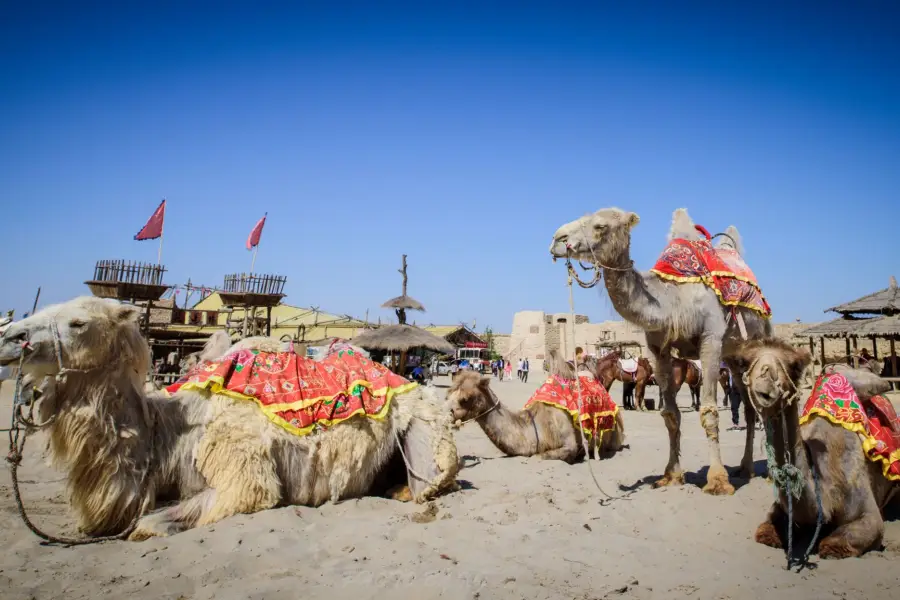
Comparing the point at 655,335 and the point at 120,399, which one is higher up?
the point at 655,335

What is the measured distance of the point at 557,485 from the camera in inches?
244

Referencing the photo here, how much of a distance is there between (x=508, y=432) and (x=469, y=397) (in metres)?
0.80

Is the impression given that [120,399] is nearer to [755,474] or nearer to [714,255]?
[714,255]

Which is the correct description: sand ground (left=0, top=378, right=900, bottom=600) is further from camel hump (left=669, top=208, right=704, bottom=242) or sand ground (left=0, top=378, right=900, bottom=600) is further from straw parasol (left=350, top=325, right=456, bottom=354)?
straw parasol (left=350, top=325, right=456, bottom=354)

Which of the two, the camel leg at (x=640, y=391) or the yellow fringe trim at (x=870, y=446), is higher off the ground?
the yellow fringe trim at (x=870, y=446)

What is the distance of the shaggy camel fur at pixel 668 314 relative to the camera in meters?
5.60

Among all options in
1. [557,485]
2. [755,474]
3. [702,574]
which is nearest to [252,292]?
[557,485]

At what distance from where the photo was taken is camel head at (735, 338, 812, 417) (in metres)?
3.62

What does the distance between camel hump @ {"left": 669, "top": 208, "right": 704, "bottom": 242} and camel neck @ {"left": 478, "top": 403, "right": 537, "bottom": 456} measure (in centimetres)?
308

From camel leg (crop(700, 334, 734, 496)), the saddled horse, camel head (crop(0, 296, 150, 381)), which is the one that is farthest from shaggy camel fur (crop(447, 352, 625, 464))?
the saddled horse

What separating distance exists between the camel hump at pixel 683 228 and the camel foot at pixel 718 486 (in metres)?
2.63

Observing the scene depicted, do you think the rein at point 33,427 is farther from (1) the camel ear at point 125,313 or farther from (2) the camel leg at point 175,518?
(1) the camel ear at point 125,313

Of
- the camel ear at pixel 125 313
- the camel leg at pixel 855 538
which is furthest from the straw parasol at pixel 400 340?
the camel leg at pixel 855 538

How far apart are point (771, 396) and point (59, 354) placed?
4.42 metres
